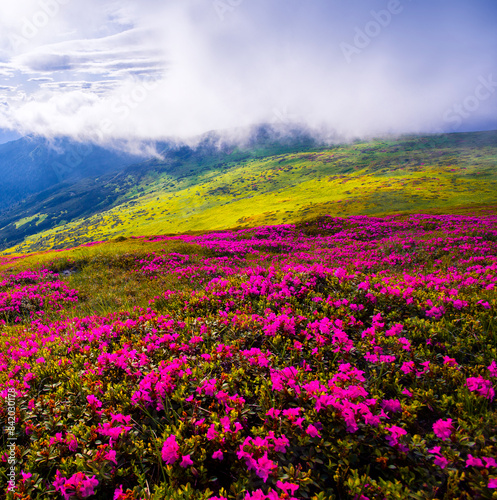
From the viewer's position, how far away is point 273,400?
373 centimetres

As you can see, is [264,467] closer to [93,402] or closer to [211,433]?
[211,433]

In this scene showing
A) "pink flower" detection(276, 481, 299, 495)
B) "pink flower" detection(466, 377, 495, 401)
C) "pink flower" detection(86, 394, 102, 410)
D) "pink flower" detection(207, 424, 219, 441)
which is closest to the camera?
"pink flower" detection(276, 481, 299, 495)

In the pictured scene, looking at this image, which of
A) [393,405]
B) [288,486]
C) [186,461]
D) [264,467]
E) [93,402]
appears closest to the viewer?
[288,486]

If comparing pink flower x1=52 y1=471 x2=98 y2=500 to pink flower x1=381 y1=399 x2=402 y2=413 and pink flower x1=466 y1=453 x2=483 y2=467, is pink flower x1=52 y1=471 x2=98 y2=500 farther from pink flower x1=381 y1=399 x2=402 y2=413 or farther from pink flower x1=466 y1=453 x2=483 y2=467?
pink flower x1=466 y1=453 x2=483 y2=467

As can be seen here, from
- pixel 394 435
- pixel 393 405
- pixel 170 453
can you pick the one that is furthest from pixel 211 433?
pixel 393 405

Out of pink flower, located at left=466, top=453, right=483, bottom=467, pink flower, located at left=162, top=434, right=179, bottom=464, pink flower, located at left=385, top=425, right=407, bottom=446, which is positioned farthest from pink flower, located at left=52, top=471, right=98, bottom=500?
pink flower, located at left=466, top=453, right=483, bottom=467

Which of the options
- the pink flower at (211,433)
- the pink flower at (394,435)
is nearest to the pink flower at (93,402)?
the pink flower at (211,433)

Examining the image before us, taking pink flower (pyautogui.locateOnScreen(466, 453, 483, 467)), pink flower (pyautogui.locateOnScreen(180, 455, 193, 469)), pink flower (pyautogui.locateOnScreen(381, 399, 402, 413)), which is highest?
pink flower (pyautogui.locateOnScreen(180, 455, 193, 469))

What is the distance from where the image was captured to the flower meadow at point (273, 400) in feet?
9.38

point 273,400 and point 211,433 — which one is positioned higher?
point 211,433

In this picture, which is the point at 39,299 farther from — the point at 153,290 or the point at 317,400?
the point at 317,400

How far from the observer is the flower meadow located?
286 cm

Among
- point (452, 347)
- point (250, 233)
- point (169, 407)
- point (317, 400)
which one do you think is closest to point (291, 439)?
point (317, 400)

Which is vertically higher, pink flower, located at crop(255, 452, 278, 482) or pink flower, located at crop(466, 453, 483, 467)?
pink flower, located at crop(255, 452, 278, 482)
